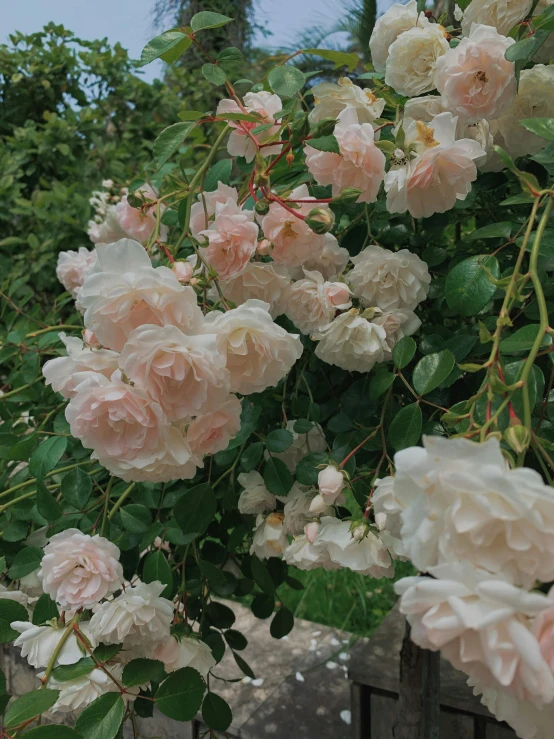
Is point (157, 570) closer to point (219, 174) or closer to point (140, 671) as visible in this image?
point (140, 671)

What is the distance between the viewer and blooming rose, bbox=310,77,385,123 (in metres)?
0.68

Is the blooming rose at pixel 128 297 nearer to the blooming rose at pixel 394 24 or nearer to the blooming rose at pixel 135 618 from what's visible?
the blooming rose at pixel 135 618

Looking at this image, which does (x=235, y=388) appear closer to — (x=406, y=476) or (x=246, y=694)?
(x=406, y=476)

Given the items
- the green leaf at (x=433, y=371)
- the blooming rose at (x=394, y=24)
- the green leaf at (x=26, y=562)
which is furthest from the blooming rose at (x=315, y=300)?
the green leaf at (x=26, y=562)

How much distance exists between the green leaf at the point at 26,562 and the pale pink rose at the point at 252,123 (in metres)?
0.52

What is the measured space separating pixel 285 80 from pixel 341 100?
63 millimetres

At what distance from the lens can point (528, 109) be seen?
66cm

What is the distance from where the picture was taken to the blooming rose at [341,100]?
679mm

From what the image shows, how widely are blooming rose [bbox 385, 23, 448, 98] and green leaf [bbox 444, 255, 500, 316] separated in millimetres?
209

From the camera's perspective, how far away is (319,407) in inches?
30.3

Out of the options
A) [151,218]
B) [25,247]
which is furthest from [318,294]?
[25,247]

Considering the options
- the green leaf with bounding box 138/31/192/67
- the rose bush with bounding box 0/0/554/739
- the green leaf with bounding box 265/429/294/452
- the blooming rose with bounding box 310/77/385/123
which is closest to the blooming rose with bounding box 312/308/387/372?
the rose bush with bounding box 0/0/554/739

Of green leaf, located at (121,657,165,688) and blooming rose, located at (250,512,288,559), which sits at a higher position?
green leaf, located at (121,657,165,688)

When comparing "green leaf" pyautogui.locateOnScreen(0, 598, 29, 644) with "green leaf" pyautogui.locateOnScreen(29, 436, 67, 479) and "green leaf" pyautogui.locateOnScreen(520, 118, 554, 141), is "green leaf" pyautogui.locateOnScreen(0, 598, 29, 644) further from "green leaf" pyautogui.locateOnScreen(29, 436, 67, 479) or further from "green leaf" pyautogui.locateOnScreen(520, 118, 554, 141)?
"green leaf" pyautogui.locateOnScreen(520, 118, 554, 141)
